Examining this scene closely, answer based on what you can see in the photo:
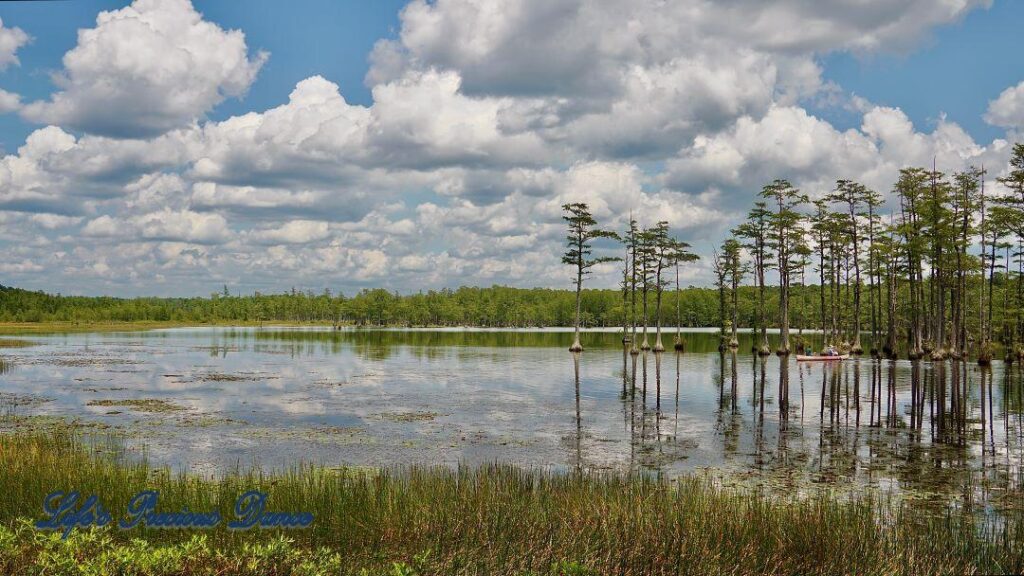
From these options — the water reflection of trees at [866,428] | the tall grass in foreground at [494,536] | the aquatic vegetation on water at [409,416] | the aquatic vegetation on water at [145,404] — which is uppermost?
the tall grass in foreground at [494,536]

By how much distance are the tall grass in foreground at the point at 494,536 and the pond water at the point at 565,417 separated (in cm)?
448

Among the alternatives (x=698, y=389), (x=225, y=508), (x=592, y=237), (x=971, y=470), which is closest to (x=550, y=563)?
(x=225, y=508)

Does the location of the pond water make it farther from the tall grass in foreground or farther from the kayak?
the kayak

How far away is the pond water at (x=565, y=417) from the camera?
1769 centimetres

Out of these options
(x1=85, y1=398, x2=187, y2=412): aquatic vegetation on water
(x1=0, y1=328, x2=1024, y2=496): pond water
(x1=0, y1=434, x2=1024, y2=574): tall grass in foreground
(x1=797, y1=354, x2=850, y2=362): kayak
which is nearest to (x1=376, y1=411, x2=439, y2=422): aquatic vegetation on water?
(x1=0, y1=328, x2=1024, y2=496): pond water

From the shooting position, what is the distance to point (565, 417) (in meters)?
25.7

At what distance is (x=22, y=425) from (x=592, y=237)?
56890mm

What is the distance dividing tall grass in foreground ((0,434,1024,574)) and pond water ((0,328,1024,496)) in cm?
448

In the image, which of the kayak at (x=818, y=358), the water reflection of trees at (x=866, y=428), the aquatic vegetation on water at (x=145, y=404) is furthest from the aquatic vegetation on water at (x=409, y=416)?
the kayak at (x=818, y=358)

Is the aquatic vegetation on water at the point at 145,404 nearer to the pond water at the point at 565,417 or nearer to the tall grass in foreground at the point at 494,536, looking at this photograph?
the pond water at the point at 565,417

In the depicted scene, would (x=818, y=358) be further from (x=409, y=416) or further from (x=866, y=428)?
(x=409, y=416)

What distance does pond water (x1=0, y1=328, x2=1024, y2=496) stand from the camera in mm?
17688

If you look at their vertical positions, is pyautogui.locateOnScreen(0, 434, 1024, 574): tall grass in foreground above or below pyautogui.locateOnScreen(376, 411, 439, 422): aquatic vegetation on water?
above

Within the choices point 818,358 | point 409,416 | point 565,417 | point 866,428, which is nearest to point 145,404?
point 409,416
